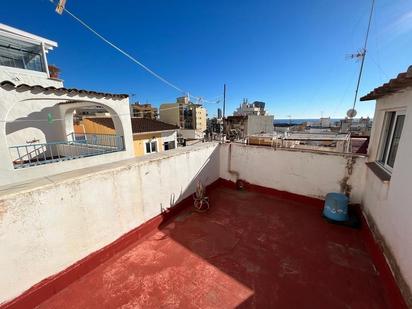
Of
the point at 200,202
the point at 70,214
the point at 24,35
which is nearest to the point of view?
the point at 70,214

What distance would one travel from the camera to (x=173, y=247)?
3.26 m

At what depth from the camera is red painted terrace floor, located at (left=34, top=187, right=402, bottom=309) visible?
2.29 m

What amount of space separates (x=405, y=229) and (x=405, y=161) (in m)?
0.87

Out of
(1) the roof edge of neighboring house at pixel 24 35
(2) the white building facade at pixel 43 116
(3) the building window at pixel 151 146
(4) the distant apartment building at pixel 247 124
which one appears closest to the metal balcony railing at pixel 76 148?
(2) the white building facade at pixel 43 116

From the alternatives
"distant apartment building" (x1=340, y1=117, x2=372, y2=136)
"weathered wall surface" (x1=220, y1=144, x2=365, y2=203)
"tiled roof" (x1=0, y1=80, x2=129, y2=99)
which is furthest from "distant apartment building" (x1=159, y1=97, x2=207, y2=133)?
"weathered wall surface" (x1=220, y1=144, x2=365, y2=203)

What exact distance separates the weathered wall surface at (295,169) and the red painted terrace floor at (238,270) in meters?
0.92

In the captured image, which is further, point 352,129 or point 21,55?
point 352,129

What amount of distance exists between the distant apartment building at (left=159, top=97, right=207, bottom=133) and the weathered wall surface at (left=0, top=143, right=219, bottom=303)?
2740 centimetres

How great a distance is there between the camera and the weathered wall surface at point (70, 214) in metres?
1.97

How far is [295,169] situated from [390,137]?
197 centimetres

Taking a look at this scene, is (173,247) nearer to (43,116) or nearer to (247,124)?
(43,116)

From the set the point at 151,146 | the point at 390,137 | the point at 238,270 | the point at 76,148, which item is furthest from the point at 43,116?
the point at 390,137

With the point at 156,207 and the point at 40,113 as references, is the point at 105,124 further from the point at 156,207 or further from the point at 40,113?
the point at 156,207


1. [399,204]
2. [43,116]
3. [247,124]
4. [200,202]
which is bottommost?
[200,202]
